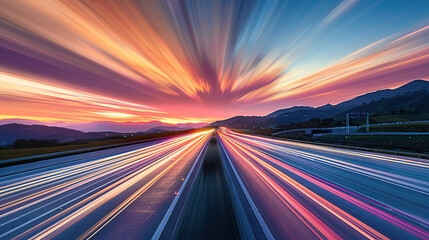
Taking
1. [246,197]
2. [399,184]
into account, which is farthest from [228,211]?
[399,184]

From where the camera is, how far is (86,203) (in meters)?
4.77

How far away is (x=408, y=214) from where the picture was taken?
4.21m

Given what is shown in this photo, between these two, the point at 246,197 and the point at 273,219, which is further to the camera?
the point at 246,197

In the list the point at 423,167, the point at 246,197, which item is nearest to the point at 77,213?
the point at 246,197

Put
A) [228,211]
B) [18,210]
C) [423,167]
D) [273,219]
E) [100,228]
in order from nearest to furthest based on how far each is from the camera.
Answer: [100,228] → [273,219] → [228,211] → [18,210] → [423,167]

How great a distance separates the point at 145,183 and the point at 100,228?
2755 millimetres

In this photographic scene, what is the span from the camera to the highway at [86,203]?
11.7ft

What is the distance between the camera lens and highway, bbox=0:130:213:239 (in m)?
3.56

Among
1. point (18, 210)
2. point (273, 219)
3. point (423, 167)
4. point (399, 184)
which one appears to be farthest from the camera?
point (423, 167)

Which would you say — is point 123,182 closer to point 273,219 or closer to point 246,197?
point 246,197

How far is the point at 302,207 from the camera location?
4.49 m

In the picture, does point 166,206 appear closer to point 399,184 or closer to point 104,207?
point 104,207

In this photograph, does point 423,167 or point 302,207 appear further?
point 423,167

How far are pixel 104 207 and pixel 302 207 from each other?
5944 millimetres
